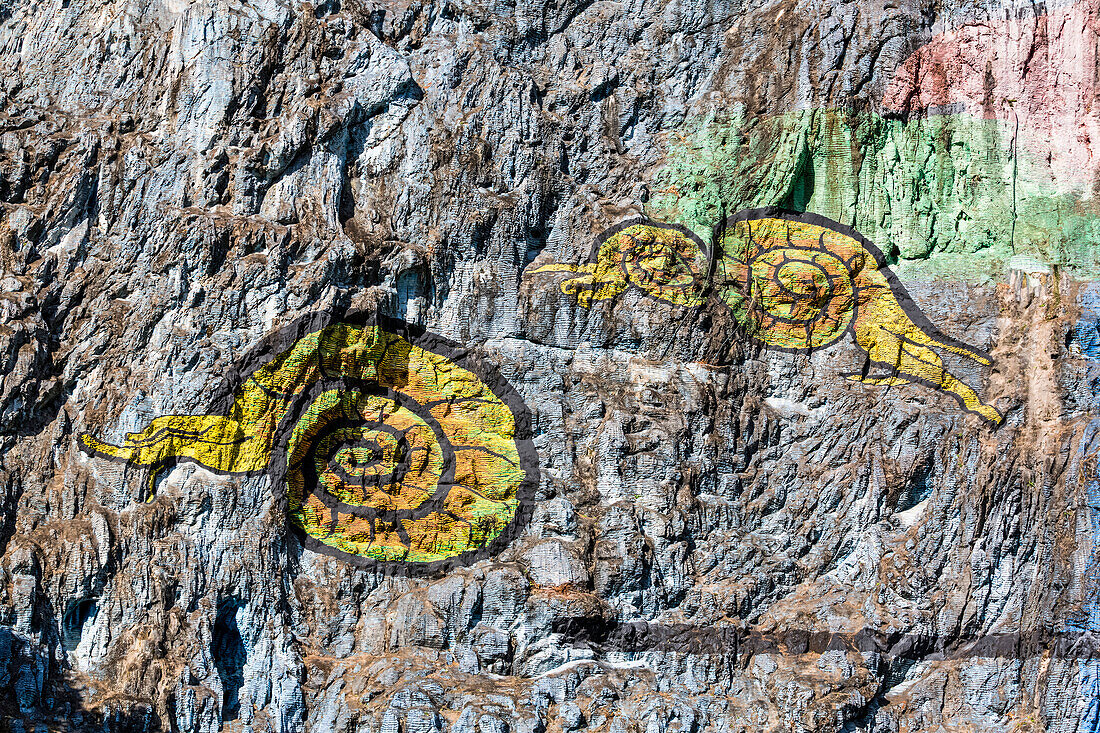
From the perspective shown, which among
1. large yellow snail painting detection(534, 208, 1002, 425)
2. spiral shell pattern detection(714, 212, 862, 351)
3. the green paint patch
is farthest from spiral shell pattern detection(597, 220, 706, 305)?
spiral shell pattern detection(714, 212, 862, 351)

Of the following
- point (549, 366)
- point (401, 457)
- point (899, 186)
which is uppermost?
point (899, 186)

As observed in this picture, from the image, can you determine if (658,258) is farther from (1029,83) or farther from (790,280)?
(1029,83)

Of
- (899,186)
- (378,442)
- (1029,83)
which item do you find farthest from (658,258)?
(1029,83)

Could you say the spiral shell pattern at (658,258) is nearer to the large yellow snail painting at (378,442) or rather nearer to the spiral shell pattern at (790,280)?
the spiral shell pattern at (790,280)

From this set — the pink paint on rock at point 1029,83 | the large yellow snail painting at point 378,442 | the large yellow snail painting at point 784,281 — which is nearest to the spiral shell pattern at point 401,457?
the large yellow snail painting at point 378,442

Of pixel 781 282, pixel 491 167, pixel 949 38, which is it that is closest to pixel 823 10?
pixel 949 38

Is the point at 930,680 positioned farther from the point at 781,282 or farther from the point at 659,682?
the point at 781,282
